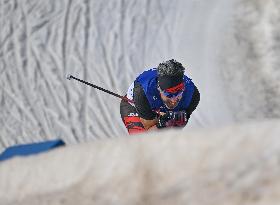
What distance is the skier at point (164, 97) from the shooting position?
2865mm

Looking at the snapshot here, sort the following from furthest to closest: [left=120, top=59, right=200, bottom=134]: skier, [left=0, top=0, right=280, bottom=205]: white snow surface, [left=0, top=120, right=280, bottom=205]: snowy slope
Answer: [left=0, top=0, right=280, bottom=205]: white snow surface → [left=120, top=59, right=200, bottom=134]: skier → [left=0, top=120, right=280, bottom=205]: snowy slope

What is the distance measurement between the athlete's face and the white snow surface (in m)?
1.70

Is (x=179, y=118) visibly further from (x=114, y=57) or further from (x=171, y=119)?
(x=114, y=57)

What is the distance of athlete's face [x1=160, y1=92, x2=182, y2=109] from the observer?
115 inches

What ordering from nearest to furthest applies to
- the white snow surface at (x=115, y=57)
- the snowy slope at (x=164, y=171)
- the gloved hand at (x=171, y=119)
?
the snowy slope at (x=164, y=171) → the gloved hand at (x=171, y=119) → the white snow surface at (x=115, y=57)

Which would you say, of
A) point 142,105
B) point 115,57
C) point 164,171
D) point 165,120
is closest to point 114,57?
point 115,57

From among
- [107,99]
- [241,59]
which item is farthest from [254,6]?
[107,99]

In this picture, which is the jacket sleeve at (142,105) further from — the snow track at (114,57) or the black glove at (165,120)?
the snow track at (114,57)

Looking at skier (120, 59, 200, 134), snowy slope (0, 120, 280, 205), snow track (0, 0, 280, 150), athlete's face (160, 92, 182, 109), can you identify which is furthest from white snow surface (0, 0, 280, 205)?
snowy slope (0, 120, 280, 205)

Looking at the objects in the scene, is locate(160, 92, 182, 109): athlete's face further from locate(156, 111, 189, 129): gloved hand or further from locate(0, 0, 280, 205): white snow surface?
locate(0, 0, 280, 205): white snow surface

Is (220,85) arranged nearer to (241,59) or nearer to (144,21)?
(241,59)

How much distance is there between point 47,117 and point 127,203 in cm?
415

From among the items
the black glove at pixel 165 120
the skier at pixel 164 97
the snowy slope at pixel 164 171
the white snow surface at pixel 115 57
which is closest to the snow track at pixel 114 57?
the white snow surface at pixel 115 57

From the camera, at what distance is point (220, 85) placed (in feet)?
16.4
